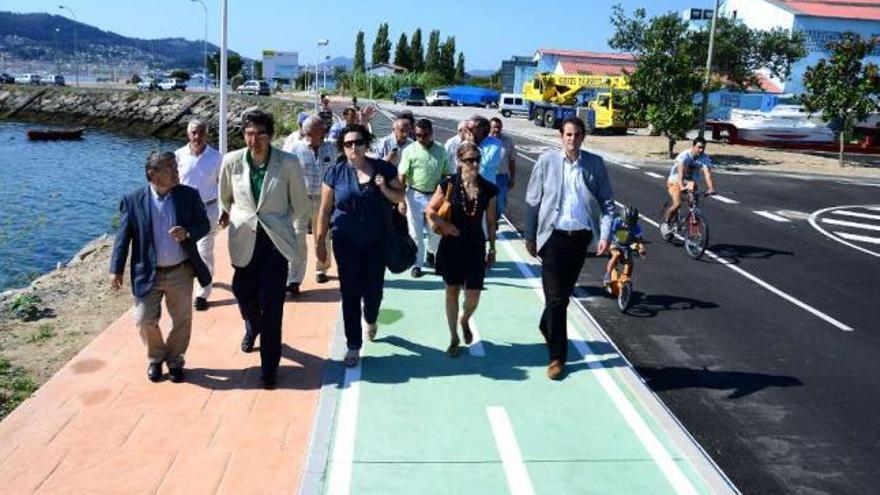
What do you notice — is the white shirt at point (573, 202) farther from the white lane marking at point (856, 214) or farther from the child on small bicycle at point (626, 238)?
the white lane marking at point (856, 214)

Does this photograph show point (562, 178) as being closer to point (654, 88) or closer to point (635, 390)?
point (635, 390)

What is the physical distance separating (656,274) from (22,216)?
18.1 m

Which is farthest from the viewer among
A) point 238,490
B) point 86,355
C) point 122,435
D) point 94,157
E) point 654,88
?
point 94,157

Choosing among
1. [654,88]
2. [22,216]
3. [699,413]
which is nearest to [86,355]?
[699,413]

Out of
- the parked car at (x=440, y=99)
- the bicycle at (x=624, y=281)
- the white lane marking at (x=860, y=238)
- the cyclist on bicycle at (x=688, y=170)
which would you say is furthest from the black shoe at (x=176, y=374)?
the parked car at (x=440, y=99)

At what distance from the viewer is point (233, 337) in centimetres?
698

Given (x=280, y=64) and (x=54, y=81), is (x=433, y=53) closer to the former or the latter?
(x=280, y=64)

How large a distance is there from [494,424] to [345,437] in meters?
1.06

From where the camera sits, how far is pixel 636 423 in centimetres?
551

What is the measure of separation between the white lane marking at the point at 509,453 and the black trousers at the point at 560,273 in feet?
3.05

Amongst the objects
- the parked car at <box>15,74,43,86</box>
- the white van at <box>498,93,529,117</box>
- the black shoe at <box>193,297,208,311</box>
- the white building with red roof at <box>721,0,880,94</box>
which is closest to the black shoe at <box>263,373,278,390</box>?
the black shoe at <box>193,297,208,311</box>

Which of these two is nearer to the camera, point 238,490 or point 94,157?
point 238,490

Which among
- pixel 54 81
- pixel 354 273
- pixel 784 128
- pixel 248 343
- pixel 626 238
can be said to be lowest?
pixel 248 343

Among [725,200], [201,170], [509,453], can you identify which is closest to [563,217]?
[509,453]
